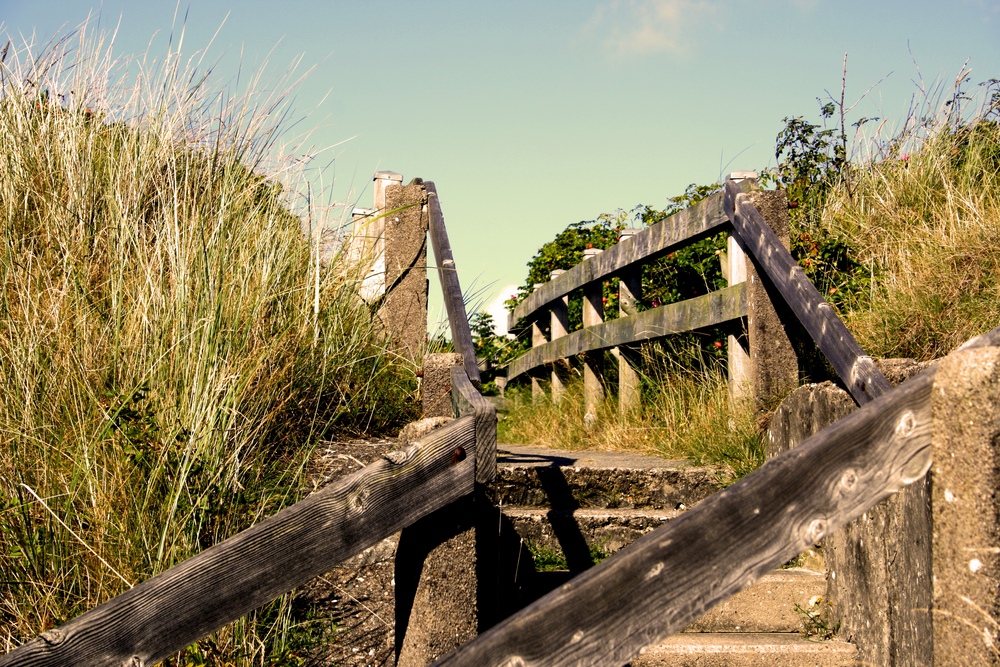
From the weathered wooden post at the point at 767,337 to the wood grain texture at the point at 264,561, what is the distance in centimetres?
215

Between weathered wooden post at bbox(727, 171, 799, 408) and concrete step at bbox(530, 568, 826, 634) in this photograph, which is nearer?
concrete step at bbox(530, 568, 826, 634)

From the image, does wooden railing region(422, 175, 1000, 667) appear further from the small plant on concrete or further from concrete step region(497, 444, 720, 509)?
concrete step region(497, 444, 720, 509)

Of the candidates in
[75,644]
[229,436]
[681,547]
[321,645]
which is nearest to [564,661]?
[681,547]

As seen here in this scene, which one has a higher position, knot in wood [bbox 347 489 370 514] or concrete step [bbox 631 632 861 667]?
knot in wood [bbox 347 489 370 514]

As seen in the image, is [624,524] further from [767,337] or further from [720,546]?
[720,546]

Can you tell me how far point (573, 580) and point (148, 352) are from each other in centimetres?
219

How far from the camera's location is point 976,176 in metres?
6.99

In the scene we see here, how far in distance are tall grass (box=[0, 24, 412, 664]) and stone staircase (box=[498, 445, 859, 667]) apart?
0.84 m

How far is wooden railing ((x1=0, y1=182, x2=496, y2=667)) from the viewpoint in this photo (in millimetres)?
2178

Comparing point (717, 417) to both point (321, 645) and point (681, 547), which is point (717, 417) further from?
point (681, 547)

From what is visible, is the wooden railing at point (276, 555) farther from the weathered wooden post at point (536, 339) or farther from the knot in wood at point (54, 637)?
the weathered wooden post at point (536, 339)

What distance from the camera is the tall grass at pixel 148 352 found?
2830mm

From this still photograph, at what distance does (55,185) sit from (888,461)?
159 inches

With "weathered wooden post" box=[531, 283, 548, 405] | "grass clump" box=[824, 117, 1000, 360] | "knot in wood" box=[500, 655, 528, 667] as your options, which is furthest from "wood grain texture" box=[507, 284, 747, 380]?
"knot in wood" box=[500, 655, 528, 667]
